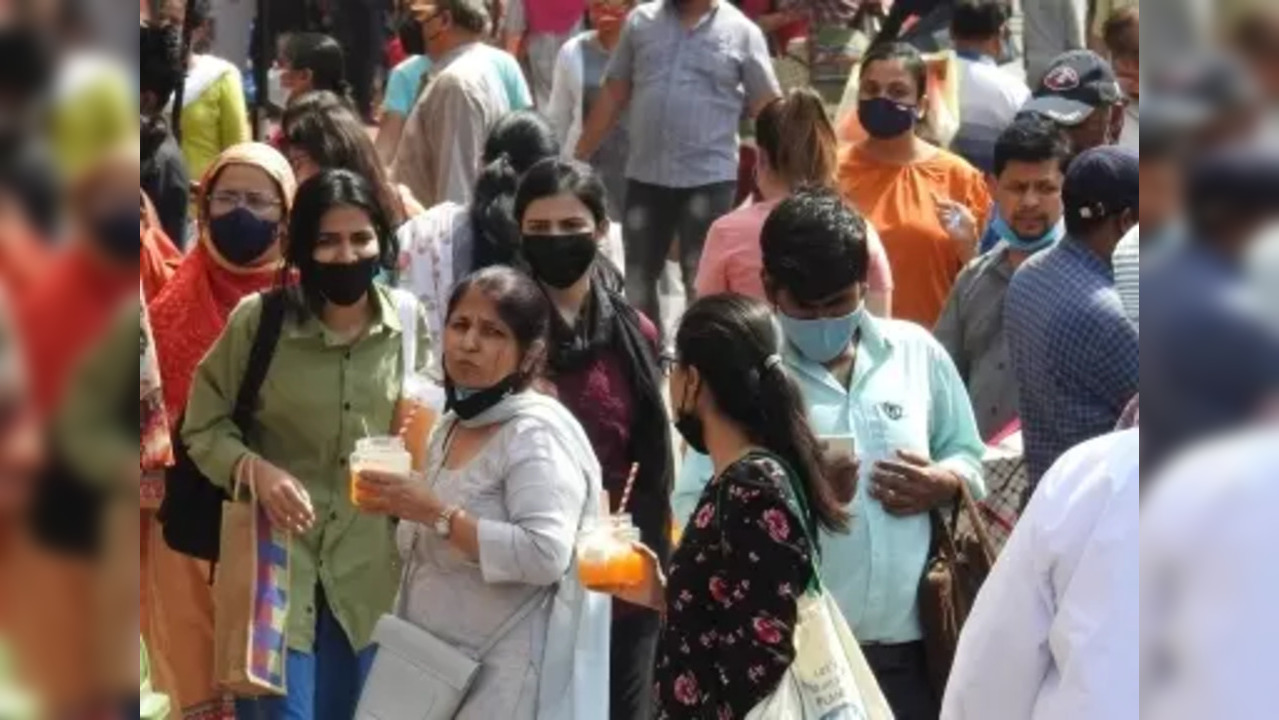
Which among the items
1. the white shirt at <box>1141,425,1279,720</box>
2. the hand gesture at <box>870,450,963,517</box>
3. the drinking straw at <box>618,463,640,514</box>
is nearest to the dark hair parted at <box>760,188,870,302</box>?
the hand gesture at <box>870,450,963,517</box>

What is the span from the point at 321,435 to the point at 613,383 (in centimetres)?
75

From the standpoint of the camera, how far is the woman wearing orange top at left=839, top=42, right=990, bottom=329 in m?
7.10

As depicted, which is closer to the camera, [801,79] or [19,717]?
[19,717]

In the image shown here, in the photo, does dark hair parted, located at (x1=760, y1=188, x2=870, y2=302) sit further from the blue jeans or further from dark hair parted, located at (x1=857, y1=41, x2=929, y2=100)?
dark hair parted, located at (x1=857, y1=41, x2=929, y2=100)

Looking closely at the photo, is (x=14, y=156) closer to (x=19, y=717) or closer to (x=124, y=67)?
(x=124, y=67)

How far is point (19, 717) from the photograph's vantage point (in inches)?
35.9

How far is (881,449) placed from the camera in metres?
4.58

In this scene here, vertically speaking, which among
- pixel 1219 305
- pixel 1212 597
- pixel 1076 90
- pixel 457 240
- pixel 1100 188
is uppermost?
pixel 1219 305

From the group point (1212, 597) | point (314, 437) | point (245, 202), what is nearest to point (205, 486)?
point (314, 437)

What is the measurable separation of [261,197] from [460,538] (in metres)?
1.53

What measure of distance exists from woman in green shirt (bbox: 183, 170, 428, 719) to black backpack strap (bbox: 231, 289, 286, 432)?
1cm

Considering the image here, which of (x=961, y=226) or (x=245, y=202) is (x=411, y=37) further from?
(x=245, y=202)

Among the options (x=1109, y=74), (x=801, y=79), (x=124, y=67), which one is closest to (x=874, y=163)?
(x=1109, y=74)

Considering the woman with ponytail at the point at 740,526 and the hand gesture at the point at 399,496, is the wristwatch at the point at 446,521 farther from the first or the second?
the woman with ponytail at the point at 740,526
